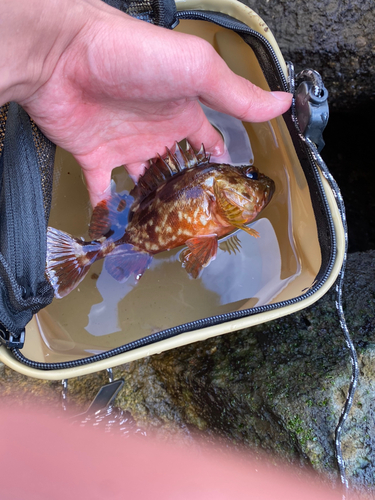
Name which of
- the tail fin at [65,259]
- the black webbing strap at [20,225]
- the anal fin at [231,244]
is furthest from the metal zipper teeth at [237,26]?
the tail fin at [65,259]

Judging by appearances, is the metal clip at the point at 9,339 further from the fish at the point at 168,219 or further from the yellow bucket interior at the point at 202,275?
the fish at the point at 168,219

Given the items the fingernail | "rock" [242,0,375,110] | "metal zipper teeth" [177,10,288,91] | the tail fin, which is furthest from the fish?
"rock" [242,0,375,110]

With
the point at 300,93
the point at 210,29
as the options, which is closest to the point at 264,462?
the point at 300,93

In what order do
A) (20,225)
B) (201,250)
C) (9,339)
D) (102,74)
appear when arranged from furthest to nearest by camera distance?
(201,250) < (102,74) < (20,225) < (9,339)

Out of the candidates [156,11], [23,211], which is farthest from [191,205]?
[156,11]

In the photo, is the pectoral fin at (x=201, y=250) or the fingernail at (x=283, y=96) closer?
the fingernail at (x=283, y=96)

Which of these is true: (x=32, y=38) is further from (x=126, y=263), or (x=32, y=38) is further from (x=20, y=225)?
(x=126, y=263)

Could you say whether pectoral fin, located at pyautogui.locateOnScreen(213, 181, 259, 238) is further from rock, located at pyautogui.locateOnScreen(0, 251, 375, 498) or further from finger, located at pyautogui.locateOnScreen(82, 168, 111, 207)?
finger, located at pyautogui.locateOnScreen(82, 168, 111, 207)
